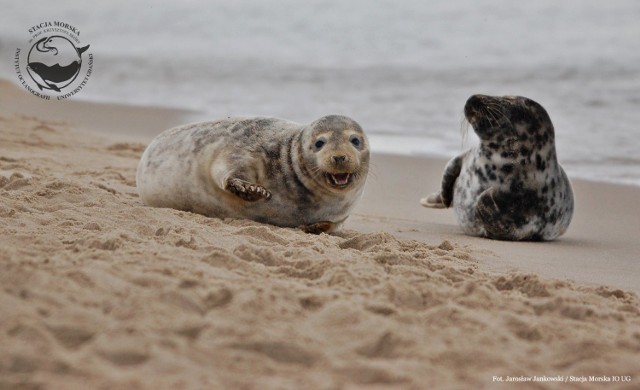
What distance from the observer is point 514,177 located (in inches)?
235

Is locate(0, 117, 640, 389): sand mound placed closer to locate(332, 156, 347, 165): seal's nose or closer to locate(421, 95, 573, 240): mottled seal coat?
locate(332, 156, 347, 165): seal's nose

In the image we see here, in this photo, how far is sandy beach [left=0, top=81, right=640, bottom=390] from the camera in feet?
8.77

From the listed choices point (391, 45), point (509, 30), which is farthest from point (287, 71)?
point (509, 30)

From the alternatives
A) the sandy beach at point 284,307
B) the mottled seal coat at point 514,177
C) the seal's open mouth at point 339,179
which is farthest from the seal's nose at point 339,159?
the mottled seal coat at point 514,177

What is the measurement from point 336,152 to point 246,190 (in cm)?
56

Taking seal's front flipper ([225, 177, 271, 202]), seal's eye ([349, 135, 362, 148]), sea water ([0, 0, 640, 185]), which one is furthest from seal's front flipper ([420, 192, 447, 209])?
seal's front flipper ([225, 177, 271, 202])

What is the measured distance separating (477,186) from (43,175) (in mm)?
2975

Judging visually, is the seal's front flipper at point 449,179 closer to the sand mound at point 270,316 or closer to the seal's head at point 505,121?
the seal's head at point 505,121

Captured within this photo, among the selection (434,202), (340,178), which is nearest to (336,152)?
(340,178)

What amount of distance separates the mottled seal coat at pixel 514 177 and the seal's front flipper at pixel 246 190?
5.02 feet

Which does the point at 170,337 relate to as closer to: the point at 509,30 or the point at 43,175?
the point at 43,175

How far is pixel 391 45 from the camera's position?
18547mm

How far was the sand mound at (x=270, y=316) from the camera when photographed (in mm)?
2656

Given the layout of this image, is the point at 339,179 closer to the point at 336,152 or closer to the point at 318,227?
the point at 336,152
